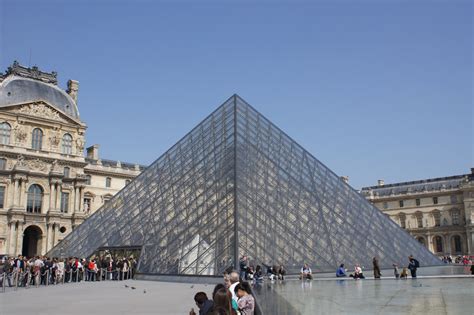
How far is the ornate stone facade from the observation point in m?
57.3

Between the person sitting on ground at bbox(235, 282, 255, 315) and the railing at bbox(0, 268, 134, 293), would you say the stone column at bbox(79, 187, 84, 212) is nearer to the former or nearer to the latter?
the railing at bbox(0, 268, 134, 293)

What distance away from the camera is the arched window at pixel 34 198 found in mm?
40469

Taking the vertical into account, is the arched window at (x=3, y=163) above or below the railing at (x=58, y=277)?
above

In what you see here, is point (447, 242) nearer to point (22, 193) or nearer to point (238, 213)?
point (22, 193)

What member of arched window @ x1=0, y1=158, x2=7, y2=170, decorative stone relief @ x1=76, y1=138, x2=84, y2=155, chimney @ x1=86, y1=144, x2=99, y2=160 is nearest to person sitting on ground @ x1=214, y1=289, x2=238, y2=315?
arched window @ x1=0, y1=158, x2=7, y2=170

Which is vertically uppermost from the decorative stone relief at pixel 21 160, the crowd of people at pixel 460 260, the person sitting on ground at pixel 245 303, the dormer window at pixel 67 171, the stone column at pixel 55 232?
the decorative stone relief at pixel 21 160

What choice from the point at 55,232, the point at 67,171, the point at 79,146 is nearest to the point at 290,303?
the point at 55,232

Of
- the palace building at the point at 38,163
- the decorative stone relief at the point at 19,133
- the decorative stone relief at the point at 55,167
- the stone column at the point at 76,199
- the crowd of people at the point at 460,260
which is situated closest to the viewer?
the crowd of people at the point at 460,260

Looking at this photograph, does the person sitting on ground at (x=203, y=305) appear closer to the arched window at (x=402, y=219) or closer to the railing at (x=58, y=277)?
the railing at (x=58, y=277)

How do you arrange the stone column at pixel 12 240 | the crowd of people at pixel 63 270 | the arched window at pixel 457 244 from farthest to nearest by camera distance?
the arched window at pixel 457 244 → the stone column at pixel 12 240 → the crowd of people at pixel 63 270

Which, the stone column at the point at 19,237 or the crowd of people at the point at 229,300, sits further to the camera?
the stone column at the point at 19,237

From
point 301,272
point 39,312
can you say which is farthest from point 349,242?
point 39,312

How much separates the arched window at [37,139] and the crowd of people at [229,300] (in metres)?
39.8

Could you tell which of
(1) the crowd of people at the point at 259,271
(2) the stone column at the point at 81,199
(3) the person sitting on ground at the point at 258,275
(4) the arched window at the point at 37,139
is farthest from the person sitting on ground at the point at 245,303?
(2) the stone column at the point at 81,199
